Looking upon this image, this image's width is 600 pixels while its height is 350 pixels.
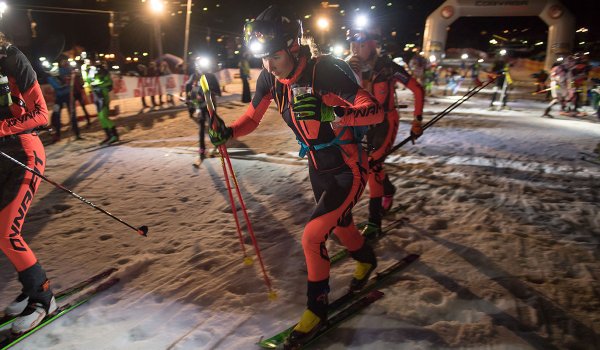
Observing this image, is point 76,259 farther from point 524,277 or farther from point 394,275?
point 524,277

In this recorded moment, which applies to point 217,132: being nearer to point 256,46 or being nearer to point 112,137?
point 256,46

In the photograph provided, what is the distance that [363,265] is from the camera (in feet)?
11.1

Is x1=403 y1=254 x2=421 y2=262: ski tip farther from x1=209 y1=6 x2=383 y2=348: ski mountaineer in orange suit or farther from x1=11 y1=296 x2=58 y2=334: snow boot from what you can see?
x1=11 y1=296 x2=58 y2=334: snow boot

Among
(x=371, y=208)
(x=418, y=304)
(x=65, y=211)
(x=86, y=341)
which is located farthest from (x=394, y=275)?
(x=65, y=211)

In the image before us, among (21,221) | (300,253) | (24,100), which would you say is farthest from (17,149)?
(300,253)

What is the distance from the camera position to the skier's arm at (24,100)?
119 inches

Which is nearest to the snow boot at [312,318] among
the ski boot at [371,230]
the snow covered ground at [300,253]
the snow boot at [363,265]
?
the snow covered ground at [300,253]

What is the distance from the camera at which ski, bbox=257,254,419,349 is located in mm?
2888

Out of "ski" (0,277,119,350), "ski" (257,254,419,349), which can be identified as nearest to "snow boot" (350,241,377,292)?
"ski" (257,254,419,349)

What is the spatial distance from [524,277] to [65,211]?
6.14m

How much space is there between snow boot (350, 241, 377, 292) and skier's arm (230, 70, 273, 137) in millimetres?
1454

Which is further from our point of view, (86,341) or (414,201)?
(414,201)

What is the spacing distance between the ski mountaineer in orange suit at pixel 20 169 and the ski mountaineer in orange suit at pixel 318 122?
1.61m

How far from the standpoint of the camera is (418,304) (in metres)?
3.29
